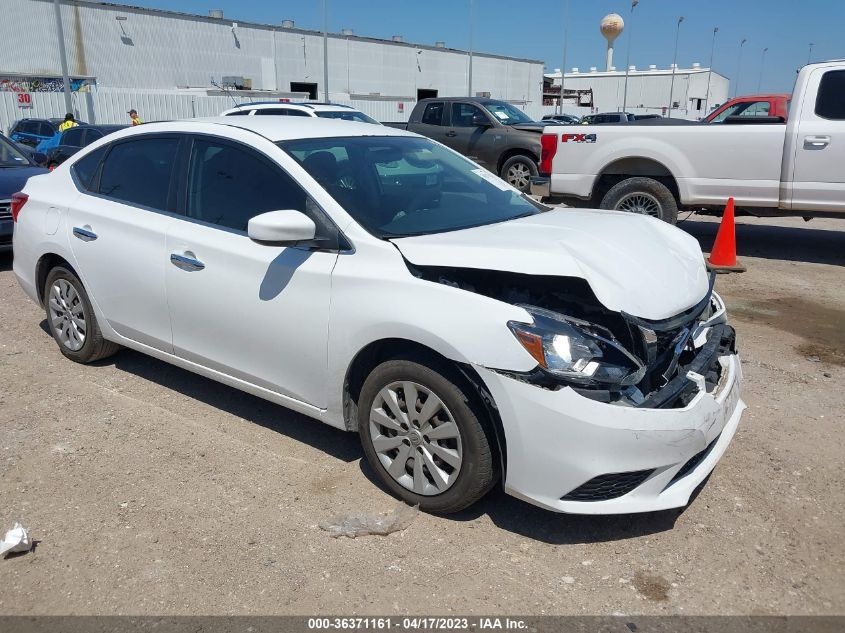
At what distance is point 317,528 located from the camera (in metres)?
3.21

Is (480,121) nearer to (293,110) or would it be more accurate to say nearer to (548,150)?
(293,110)

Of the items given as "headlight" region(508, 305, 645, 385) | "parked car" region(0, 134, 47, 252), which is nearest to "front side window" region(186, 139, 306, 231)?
"headlight" region(508, 305, 645, 385)

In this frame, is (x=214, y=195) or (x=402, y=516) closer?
(x=402, y=516)

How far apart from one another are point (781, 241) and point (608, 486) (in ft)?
27.2

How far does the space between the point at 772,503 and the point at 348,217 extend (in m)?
2.46

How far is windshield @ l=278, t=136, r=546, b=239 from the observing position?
143 inches

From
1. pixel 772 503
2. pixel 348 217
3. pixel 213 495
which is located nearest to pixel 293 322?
pixel 348 217

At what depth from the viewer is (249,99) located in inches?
1447

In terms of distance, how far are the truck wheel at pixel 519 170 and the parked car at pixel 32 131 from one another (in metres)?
14.9

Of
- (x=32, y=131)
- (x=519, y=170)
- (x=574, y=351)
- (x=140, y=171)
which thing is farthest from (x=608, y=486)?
(x=32, y=131)

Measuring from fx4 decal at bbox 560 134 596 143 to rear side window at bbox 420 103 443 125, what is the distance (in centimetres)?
617

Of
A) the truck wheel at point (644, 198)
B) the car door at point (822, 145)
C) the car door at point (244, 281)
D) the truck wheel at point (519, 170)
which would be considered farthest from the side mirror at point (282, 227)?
the truck wheel at point (519, 170)

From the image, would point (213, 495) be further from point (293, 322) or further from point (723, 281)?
point (723, 281)

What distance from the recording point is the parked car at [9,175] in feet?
25.6
